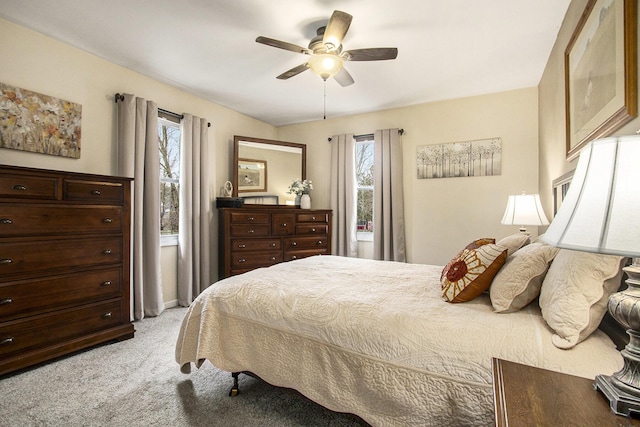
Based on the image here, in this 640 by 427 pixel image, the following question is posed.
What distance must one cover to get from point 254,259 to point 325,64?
2.49 m

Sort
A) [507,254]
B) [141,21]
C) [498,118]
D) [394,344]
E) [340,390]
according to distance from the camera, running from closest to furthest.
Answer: [394,344]
[340,390]
[507,254]
[141,21]
[498,118]

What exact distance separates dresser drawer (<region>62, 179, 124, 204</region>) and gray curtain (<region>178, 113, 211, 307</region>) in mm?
991

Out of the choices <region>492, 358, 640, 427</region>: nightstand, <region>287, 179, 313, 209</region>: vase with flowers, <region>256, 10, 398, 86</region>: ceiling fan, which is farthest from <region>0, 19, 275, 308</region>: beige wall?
<region>492, 358, 640, 427</region>: nightstand

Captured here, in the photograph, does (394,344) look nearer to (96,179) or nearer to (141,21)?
(96,179)

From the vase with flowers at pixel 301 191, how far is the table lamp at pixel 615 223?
3810mm

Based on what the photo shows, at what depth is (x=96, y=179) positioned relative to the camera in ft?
7.86

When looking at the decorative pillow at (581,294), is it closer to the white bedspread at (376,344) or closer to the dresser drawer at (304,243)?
the white bedspread at (376,344)

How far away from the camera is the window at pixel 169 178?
351 cm

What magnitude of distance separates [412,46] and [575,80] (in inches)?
49.1

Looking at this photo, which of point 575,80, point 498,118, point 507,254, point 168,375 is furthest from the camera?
point 498,118

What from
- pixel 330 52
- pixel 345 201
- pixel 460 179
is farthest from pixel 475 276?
pixel 345 201

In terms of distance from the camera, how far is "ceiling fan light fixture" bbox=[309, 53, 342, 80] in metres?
2.20

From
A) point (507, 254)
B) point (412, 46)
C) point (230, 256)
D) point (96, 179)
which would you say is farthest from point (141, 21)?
point (507, 254)

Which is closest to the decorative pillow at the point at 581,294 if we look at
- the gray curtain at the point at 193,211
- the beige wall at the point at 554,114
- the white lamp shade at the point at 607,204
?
the white lamp shade at the point at 607,204
